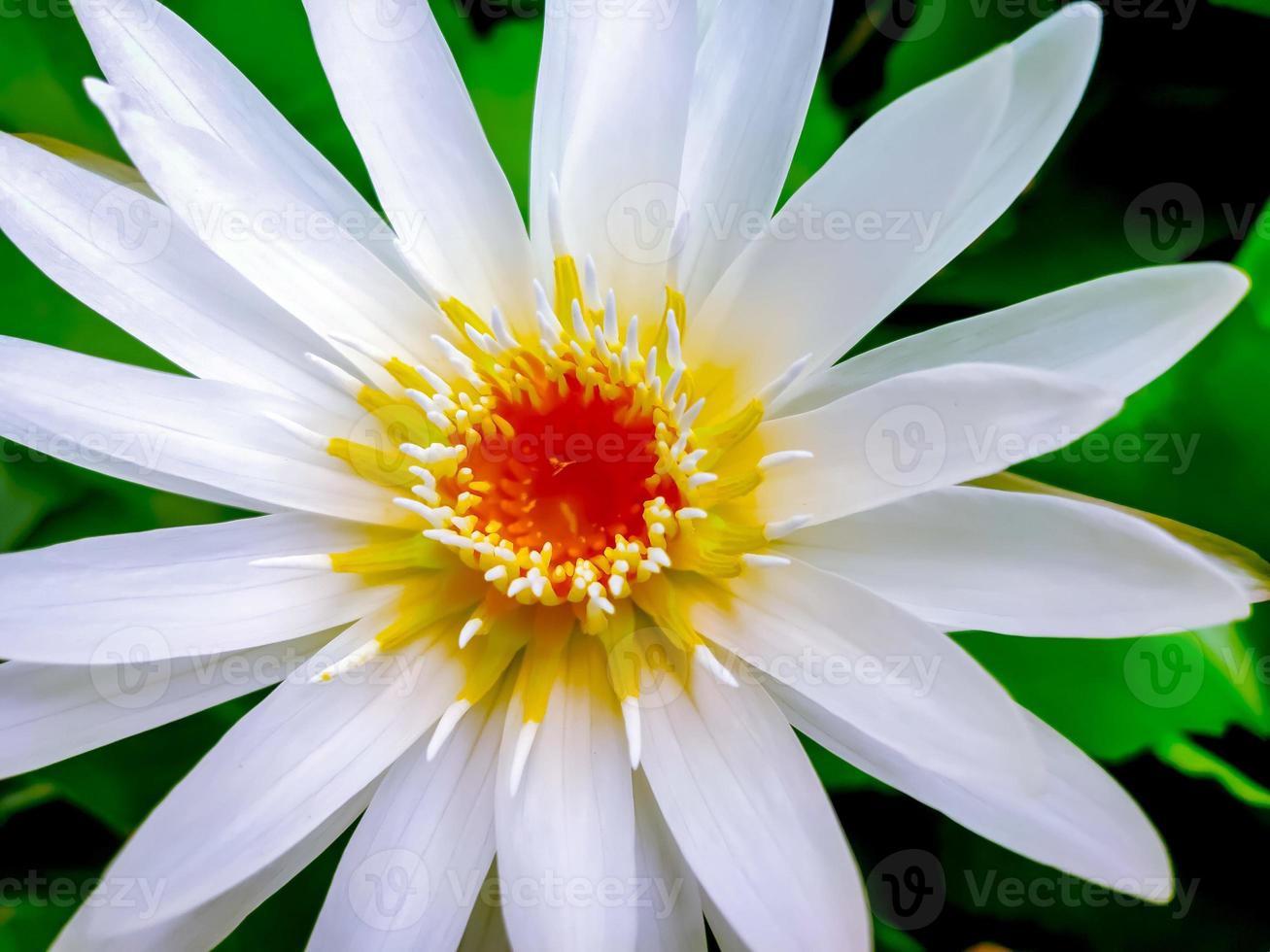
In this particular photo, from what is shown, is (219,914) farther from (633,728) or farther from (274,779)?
(633,728)

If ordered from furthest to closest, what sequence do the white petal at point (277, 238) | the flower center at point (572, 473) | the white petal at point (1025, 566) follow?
the flower center at point (572, 473) → the white petal at point (277, 238) → the white petal at point (1025, 566)

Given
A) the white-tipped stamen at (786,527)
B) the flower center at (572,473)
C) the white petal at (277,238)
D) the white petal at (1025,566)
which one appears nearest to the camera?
the white petal at (1025,566)

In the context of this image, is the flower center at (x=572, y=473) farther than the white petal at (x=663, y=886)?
Yes

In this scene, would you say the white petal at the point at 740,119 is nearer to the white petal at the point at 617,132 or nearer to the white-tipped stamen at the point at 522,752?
the white petal at the point at 617,132

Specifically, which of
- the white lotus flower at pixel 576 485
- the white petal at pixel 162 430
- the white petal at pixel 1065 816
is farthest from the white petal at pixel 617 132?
the white petal at pixel 1065 816

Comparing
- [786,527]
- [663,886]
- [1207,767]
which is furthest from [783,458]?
[1207,767]

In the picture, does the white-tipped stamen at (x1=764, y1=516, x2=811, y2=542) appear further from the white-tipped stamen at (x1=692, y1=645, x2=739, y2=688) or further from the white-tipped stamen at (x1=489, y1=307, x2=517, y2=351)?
the white-tipped stamen at (x1=489, y1=307, x2=517, y2=351)

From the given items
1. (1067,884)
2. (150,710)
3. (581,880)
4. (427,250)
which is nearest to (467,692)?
(581,880)
